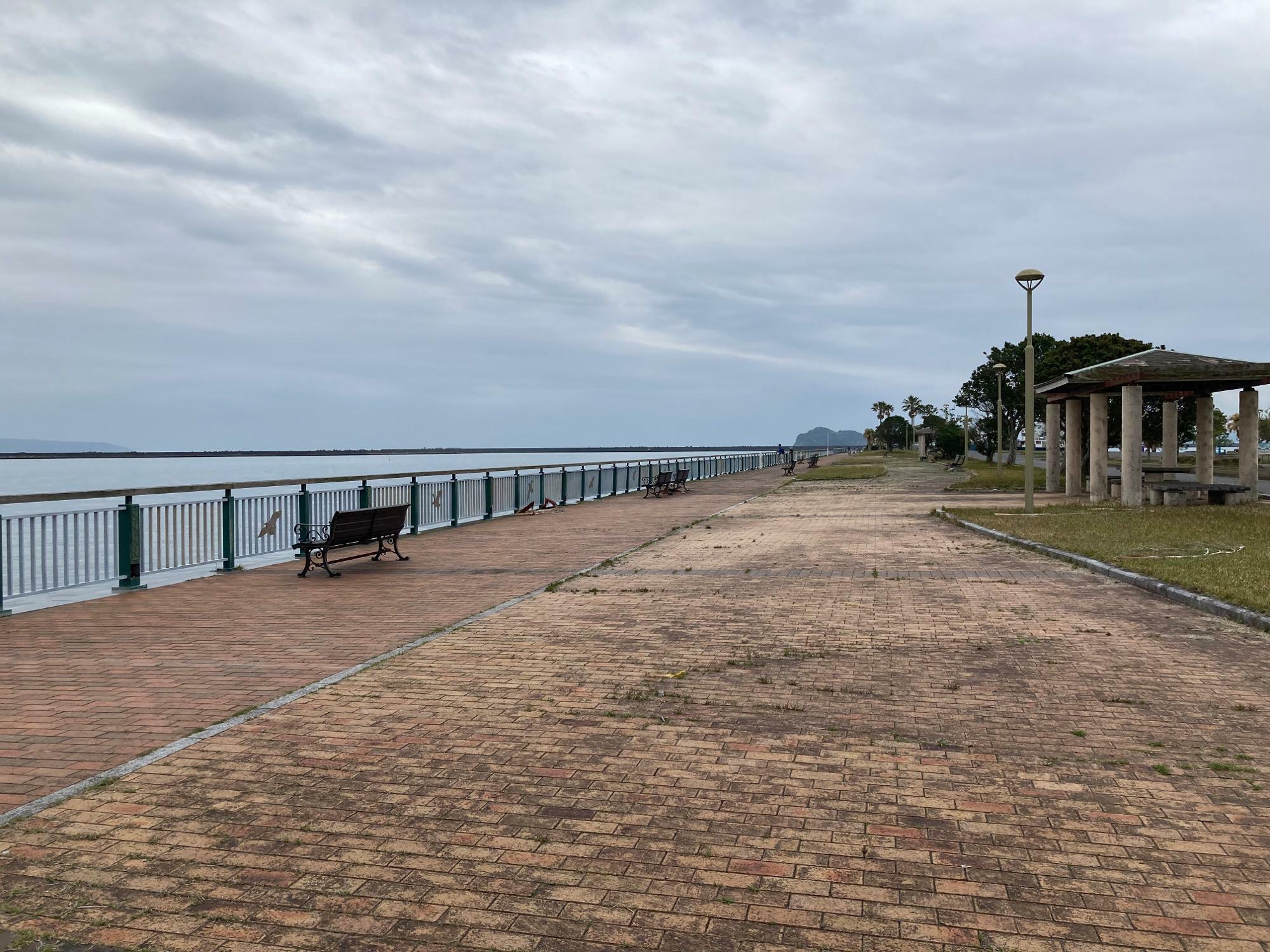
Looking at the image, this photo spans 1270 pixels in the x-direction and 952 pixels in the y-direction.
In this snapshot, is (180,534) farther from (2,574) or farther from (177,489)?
(2,574)

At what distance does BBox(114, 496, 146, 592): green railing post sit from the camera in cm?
1071

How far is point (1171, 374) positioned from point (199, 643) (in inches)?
834

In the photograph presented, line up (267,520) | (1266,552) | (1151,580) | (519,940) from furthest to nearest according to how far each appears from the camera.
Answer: (267,520)
(1266,552)
(1151,580)
(519,940)

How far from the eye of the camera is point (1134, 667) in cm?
666

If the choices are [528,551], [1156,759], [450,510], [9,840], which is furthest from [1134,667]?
[450,510]

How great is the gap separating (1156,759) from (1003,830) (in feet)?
4.68

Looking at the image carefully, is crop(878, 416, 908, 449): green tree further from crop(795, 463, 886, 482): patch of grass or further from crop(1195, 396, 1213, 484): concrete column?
crop(1195, 396, 1213, 484): concrete column

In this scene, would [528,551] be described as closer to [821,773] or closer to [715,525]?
[715,525]

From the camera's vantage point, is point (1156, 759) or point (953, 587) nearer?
point (1156, 759)

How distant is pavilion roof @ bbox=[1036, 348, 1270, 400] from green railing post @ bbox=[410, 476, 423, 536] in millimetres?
16485

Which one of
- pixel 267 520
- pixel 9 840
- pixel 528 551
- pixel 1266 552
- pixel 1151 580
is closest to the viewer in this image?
pixel 9 840

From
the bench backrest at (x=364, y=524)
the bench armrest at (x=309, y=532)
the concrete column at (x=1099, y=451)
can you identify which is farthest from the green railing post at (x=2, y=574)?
the concrete column at (x=1099, y=451)

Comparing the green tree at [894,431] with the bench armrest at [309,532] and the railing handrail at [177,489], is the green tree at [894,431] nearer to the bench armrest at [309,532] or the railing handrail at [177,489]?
the railing handrail at [177,489]

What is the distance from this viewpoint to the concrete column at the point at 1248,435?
2358cm
